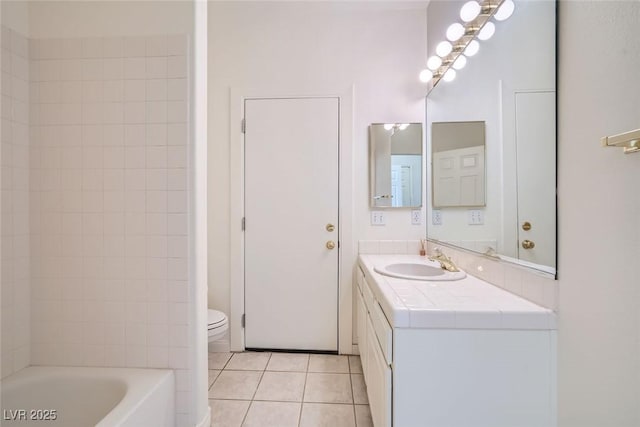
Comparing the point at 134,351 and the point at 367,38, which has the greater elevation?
the point at 367,38

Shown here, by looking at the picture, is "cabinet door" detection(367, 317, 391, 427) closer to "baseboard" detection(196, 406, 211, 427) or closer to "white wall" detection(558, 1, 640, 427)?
"white wall" detection(558, 1, 640, 427)

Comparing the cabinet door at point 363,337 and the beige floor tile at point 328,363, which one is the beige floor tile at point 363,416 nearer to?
the cabinet door at point 363,337

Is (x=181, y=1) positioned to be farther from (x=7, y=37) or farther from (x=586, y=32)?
Answer: (x=586, y=32)

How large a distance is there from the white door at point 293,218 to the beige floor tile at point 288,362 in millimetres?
67

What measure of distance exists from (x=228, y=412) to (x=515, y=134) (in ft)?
6.63

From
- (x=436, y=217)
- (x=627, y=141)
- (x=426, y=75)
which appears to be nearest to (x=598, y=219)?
(x=627, y=141)

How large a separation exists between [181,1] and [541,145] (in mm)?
1668

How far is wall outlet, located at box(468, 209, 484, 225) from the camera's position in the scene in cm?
152

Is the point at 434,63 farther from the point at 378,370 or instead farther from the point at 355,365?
the point at 355,365

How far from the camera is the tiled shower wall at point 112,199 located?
1.31m

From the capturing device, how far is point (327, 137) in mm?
2207

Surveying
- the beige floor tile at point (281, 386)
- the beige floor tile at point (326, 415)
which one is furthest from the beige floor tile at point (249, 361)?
the beige floor tile at point (326, 415)

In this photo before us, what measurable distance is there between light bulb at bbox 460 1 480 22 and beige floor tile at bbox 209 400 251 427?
2516 millimetres

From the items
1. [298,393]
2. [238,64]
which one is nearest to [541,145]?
[298,393]
